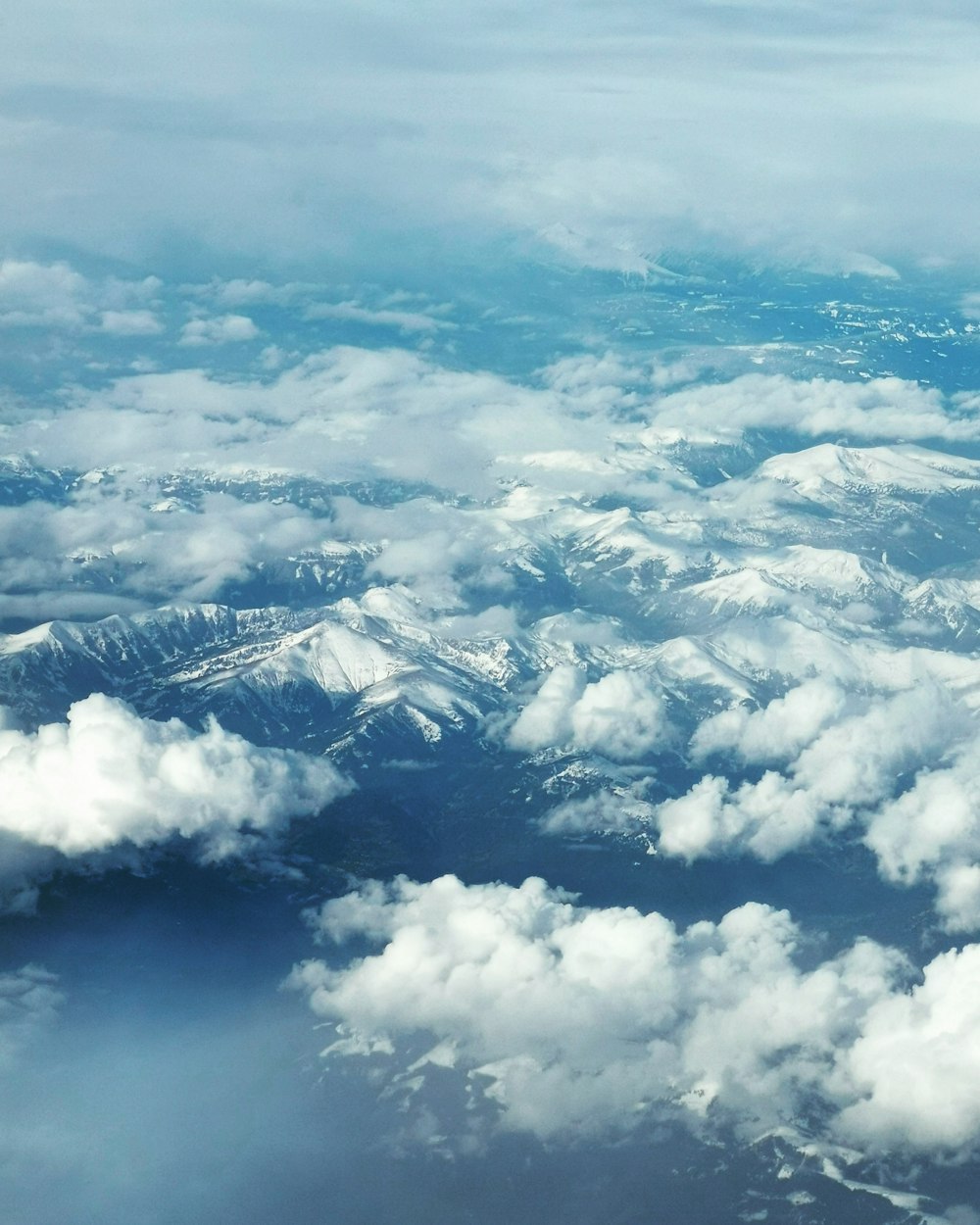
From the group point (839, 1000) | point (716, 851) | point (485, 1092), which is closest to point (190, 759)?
point (485, 1092)

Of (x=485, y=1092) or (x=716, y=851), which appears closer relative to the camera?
(x=485, y=1092)

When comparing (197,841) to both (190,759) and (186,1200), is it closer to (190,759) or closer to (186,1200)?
(190,759)

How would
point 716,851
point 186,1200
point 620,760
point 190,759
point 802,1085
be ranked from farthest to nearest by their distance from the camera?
point 620,760 < point 716,851 < point 190,759 < point 802,1085 < point 186,1200

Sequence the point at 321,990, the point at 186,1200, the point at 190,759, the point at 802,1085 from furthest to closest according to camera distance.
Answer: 1. the point at 190,759
2. the point at 321,990
3. the point at 802,1085
4. the point at 186,1200

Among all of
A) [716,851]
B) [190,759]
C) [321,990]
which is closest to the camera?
[321,990]

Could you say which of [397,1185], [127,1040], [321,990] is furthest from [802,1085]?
[127,1040]

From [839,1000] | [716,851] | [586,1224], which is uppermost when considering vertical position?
[716,851]

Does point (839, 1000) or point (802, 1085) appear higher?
point (839, 1000)

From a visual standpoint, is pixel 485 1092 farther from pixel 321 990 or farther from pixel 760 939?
pixel 760 939

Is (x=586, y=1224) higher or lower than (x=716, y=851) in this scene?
lower
